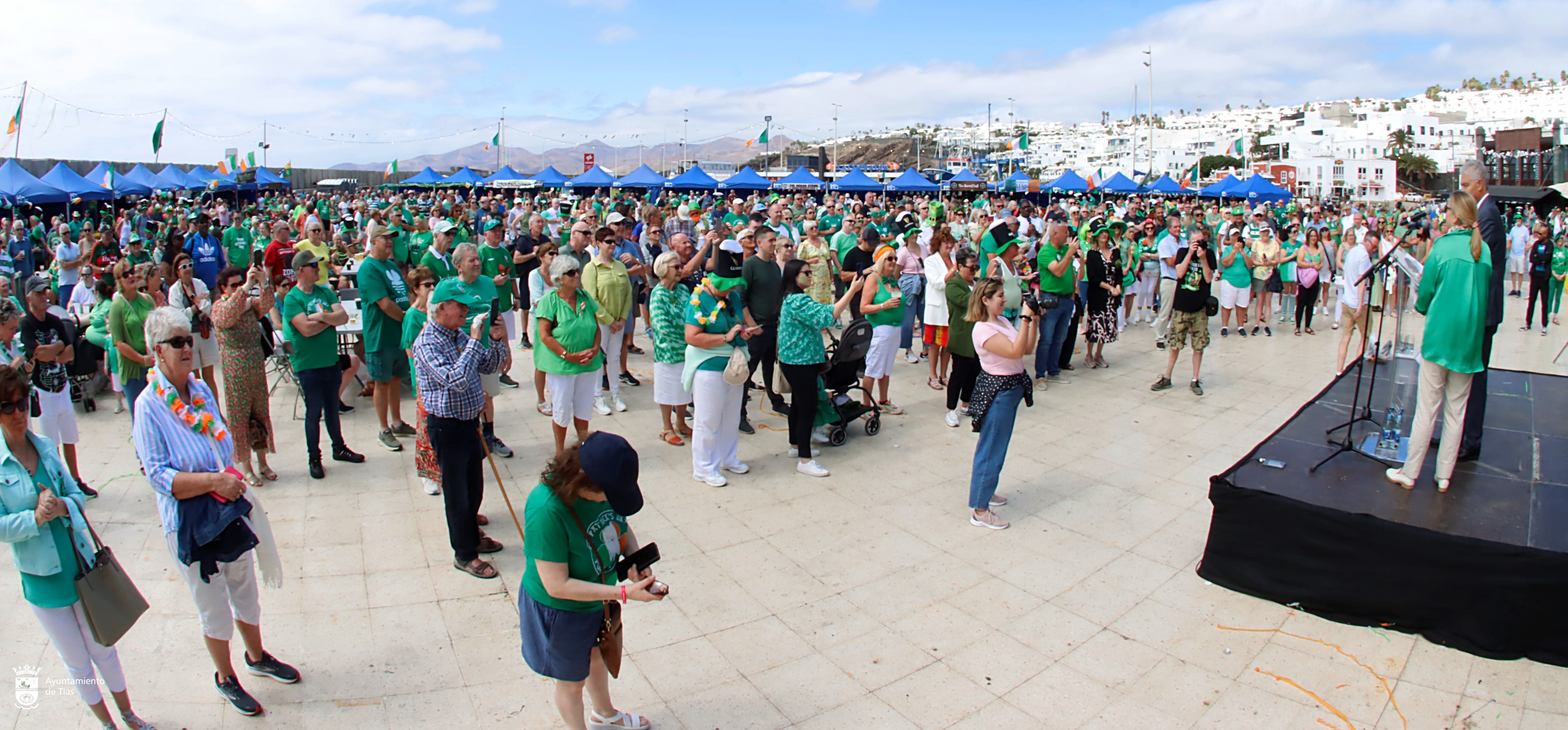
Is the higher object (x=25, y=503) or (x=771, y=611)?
(x=25, y=503)

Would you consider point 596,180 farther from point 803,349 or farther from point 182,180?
point 803,349

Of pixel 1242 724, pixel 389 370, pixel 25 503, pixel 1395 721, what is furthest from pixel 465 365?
pixel 1395 721

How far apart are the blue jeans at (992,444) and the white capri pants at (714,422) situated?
1744mm

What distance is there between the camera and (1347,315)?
9461 millimetres

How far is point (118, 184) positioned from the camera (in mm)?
22500

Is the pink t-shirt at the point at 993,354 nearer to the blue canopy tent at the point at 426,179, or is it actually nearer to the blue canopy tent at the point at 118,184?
the blue canopy tent at the point at 118,184

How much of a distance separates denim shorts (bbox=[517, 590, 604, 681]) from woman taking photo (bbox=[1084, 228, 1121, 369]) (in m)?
7.99

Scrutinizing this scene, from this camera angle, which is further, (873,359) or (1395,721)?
(873,359)

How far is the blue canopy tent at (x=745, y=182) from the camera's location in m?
28.2

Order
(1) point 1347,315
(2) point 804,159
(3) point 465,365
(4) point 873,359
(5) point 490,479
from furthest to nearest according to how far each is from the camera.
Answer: (2) point 804,159 → (1) point 1347,315 → (4) point 873,359 → (5) point 490,479 → (3) point 465,365

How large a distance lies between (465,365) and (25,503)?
5.84 feet

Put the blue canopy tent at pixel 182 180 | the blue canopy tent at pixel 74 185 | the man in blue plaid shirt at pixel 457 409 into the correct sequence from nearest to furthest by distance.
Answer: the man in blue plaid shirt at pixel 457 409 → the blue canopy tent at pixel 74 185 → the blue canopy tent at pixel 182 180

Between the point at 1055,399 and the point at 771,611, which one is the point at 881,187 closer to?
the point at 1055,399

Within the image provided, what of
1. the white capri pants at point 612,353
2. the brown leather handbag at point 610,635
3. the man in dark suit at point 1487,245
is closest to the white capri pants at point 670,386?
the white capri pants at point 612,353
